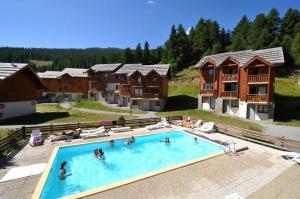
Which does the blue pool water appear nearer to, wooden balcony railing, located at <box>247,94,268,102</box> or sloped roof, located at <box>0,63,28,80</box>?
wooden balcony railing, located at <box>247,94,268,102</box>

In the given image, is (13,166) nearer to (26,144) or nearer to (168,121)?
(26,144)

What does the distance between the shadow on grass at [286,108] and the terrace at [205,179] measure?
62.4 feet

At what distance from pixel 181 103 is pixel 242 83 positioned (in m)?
15.9

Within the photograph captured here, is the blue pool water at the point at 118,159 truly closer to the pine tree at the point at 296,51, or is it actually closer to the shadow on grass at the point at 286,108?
the shadow on grass at the point at 286,108

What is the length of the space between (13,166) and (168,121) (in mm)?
19012

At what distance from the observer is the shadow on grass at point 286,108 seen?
30.4m

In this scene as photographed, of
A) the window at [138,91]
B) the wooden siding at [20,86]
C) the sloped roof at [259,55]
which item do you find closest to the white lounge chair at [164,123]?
the sloped roof at [259,55]

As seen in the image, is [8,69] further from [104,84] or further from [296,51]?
[296,51]

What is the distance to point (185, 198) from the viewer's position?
9.13 meters

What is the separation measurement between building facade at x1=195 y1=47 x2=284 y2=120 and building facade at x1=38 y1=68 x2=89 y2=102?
4157 cm

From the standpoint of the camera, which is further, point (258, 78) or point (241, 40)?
point (241, 40)

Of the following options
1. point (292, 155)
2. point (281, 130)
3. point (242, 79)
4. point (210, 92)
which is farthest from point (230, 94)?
point (292, 155)

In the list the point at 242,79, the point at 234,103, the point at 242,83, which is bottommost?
the point at 234,103

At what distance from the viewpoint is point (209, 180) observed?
36.0 feet
